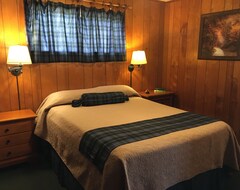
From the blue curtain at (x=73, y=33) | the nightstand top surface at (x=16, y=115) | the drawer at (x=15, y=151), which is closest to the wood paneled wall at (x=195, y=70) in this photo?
the blue curtain at (x=73, y=33)

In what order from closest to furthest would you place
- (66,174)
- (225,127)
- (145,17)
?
(225,127), (66,174), (145,17)

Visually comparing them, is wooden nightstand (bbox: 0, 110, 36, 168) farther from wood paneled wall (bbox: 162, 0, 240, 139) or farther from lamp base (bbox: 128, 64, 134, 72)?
wood paneled wall (bbox: 162, 0, 240, 139)

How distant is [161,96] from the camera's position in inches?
147

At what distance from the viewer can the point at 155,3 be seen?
382cm

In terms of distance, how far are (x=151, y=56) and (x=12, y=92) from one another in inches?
93.8

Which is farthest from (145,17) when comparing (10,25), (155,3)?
(10,25)

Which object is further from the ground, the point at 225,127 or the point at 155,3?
the point at 155,3

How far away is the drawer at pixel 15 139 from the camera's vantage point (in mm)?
2402

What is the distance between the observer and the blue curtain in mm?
2771

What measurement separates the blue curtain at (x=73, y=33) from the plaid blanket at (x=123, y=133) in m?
1.55

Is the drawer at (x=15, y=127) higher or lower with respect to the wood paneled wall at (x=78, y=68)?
lower

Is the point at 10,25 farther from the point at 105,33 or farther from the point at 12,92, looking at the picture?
the point at 105,33

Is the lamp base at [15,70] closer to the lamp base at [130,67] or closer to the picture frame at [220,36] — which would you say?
the lamp base at [130,67]

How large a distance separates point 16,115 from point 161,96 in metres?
2.27
